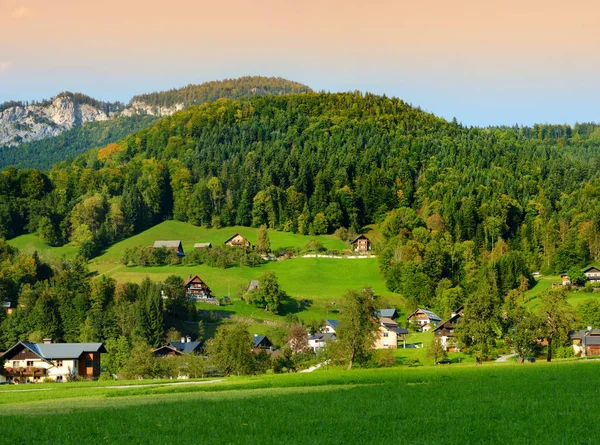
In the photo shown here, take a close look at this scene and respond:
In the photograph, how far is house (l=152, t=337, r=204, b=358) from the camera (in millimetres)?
88794

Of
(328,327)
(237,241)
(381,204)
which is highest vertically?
(381,204)

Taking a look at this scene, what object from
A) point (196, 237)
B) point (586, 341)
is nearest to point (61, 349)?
point (586, 341)

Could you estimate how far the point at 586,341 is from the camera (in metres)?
88.0

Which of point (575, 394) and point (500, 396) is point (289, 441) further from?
point (575, 394)

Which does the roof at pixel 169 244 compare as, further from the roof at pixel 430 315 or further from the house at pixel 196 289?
the roof at pixel 430 315

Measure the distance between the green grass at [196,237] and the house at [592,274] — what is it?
48.0 m

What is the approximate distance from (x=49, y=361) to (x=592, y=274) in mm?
81564

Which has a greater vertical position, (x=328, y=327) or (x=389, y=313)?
(x=389, y=313)

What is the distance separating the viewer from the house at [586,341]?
286ft

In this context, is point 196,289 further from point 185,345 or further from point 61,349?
point 61,349

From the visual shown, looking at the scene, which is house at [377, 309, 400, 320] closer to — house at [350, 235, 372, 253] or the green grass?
house at [350, 235, 372, 253]

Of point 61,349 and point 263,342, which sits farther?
point 263,342

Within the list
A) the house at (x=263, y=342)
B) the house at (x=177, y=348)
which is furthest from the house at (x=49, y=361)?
the house at (x=263, y=342)

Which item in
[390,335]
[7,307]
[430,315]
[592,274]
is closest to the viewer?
[390,335]
